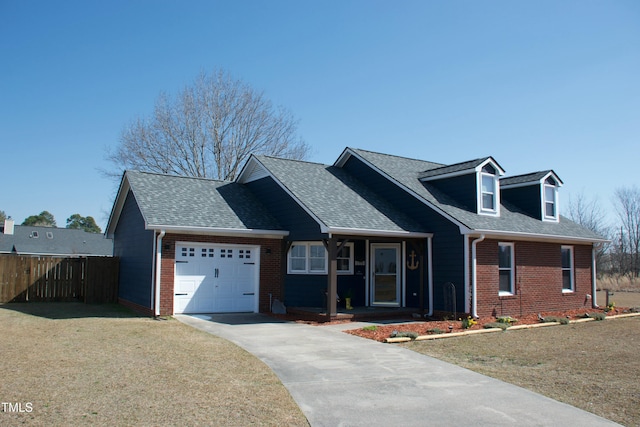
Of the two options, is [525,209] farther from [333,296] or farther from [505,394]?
[505,394]

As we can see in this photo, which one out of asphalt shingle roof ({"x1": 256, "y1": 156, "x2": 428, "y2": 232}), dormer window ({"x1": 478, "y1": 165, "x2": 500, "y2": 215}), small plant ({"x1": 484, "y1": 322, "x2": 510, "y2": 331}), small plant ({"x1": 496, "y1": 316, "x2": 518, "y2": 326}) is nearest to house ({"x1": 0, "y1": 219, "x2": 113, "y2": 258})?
asphalt shingle roof ({"x1": 256, "y1": 156, "x2": 428, "y2": 232})

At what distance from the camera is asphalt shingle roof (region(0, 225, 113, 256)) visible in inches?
1775

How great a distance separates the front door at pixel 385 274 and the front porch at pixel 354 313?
2.39 feet

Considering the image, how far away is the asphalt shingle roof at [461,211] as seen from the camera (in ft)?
52.9

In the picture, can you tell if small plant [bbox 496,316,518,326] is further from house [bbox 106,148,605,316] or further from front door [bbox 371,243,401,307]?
front door [bbox 371,243,401,307]

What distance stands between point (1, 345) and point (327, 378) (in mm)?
6365

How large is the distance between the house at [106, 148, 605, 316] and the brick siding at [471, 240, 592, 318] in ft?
0.18

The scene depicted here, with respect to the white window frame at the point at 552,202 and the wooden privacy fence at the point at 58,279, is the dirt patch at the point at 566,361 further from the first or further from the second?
the wooden privacy fence at the point at 58,279

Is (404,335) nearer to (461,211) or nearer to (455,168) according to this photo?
(461,211)

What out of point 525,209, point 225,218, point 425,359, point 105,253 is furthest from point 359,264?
point 105,253

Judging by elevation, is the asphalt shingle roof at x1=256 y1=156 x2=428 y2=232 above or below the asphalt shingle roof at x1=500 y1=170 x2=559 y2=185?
below

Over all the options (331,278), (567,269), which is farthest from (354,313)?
(567,269)

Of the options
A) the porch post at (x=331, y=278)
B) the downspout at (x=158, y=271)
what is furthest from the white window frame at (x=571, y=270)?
the downspout at (x=158, y=271)

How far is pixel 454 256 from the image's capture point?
15547 mm
